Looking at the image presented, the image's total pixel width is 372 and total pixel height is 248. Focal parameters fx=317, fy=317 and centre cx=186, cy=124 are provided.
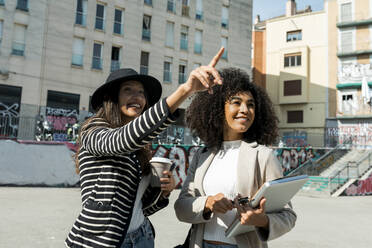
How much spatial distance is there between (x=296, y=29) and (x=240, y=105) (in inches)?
1398

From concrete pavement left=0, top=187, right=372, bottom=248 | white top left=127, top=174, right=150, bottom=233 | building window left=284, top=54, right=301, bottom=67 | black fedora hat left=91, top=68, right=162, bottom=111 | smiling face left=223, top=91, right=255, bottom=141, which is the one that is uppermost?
building window left=284, top=54, right=301, bottom=67

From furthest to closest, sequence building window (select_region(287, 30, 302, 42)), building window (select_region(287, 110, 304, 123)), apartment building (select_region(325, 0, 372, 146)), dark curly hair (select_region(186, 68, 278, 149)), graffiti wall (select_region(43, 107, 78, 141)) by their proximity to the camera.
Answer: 1. building window (select_region(287, 30, 302, 42))
2. building window (select_region(287, 110, 304, 123))
3. apartment building (select_region(325, 0, 372, 146))
4. graffiti wall (select_region(43, 107, 78, 141))
5. dark curly hair (select_region(186, 68, 278, 149))

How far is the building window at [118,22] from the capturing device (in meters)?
24.0

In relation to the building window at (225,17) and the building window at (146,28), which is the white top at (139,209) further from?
the building window at (225,17)

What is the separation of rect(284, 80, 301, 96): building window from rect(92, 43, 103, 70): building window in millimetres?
20245

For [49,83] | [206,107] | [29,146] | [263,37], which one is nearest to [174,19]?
[49,83]

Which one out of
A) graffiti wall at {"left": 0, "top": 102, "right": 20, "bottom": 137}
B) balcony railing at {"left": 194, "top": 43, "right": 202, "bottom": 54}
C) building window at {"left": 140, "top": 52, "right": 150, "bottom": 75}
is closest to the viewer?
graffiti wall at {"left": 0, "top": 102, "right": 20, "bottom": 137}

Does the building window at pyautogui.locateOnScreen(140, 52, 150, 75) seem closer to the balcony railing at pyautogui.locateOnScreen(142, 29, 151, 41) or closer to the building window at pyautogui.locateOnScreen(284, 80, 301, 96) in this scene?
the balcony railing at pyautogui.locateOnScreen(142, 29, 151, 41)

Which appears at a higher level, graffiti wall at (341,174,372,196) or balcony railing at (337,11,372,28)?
balcony railing at (337,11,372,28)

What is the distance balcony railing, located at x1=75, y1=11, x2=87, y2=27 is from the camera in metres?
22.4

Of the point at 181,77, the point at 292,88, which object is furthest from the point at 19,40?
the point at 292,88

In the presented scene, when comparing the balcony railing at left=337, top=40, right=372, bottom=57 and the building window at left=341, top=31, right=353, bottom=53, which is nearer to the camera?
the balcony railing at left=337, top=40, right=372, bottom=57

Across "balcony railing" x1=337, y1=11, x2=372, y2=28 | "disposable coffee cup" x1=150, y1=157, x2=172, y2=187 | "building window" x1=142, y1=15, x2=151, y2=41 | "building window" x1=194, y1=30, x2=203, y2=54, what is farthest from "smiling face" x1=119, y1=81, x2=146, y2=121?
"balcony railing" x1=337, y1=11, x2=372, y2=28

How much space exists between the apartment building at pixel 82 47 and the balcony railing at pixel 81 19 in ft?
0.22
